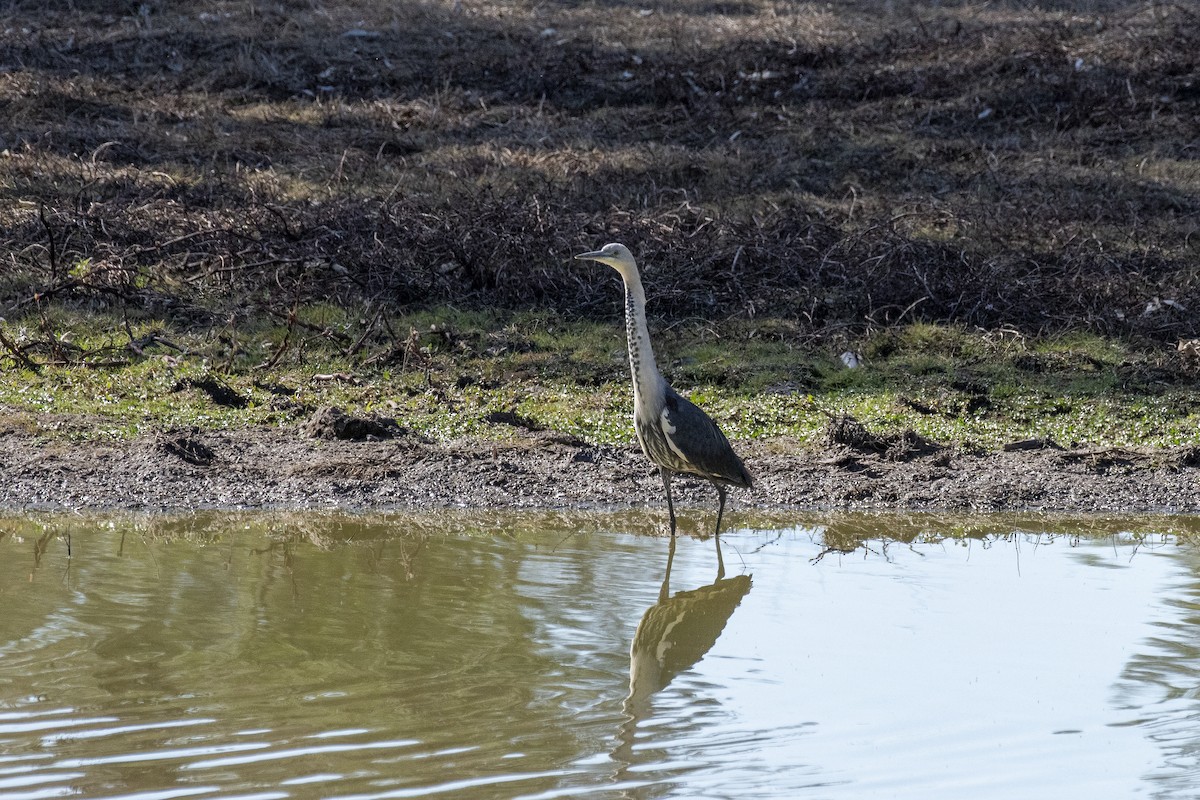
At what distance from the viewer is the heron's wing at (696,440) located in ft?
24.3

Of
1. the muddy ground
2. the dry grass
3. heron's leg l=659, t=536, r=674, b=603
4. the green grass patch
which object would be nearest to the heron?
heron's leg l=659, t=536, r=674, b=603

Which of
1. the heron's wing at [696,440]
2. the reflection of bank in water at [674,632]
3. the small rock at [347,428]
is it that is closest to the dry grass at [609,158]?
the small rock at [347,428]

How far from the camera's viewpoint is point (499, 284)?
11.8 m

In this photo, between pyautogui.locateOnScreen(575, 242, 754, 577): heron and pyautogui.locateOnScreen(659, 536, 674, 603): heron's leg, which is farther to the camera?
pyautogui.locateOnScreen(575, 242, 754, 577): heron

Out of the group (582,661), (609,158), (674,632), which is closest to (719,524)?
(674,632)

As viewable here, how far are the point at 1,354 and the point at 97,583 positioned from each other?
484cm

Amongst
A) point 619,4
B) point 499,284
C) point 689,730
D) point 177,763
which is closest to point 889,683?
point 689,730

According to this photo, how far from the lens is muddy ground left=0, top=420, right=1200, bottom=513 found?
813cm

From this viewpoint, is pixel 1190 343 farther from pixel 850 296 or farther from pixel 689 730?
pixel 689 730

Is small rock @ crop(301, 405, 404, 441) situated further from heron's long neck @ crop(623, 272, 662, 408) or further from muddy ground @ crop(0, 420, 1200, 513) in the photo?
heron's long neck @ crop(623, 272, 662, 408)

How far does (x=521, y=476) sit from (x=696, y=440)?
59.0 inches

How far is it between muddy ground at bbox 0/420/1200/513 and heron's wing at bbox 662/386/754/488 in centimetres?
77

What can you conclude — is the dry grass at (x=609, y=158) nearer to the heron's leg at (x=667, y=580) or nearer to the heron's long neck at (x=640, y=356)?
the heron's long neck at (x=640, y=356)

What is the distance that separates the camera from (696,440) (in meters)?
7.40
